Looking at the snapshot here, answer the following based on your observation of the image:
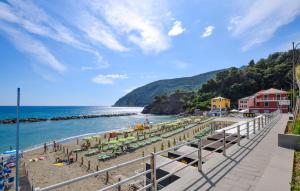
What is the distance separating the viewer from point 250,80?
80125mm

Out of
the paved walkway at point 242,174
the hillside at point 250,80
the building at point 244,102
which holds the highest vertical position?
the hillside at point 250,80

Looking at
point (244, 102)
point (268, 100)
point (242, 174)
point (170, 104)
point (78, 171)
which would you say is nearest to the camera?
point (242, 174)

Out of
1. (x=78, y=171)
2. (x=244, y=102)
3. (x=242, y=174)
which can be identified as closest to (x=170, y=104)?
(x=244, y=102)

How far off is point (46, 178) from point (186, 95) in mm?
102446

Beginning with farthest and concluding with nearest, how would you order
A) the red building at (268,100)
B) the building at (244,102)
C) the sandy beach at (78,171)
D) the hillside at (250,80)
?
the hillside at (250,80) < the building at (244,102) < the red building at (268,100) < the sandy beach at (78,171)

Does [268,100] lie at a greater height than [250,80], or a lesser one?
lesser

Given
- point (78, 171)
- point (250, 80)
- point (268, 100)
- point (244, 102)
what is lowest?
point (78, 171)

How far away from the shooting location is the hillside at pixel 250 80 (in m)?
74.5

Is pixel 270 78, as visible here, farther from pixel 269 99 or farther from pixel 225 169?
pixel 225 169

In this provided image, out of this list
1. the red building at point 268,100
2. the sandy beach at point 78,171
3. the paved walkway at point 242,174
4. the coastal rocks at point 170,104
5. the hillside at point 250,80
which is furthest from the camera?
the coastal rocks at point 170,104

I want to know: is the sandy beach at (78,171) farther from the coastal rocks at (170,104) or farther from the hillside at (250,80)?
the coastal rocks at (170,104)

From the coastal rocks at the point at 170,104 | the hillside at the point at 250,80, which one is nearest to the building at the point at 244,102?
the hillside at the point at 250,80

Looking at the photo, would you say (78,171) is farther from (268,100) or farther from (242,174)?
(268,100)

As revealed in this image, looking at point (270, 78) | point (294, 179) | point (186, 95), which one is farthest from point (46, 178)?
point (186, 95)
